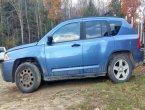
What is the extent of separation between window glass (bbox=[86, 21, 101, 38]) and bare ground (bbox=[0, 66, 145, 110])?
1.30 meters

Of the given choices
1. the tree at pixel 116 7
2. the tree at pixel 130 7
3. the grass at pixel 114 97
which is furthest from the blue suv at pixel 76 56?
the tree at pixel 116 7

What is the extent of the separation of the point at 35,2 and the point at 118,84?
193 ft

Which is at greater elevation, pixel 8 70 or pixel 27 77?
pixel 8 70

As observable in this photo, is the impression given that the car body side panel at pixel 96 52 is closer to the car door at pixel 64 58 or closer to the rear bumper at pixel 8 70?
the car door at pixel 64 58

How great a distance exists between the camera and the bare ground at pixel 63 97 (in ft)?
24.6

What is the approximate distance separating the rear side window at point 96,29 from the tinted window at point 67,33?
275 millimetres

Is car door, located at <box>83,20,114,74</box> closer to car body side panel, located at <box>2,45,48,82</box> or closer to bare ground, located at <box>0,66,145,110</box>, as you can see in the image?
bare ground, located at <box>0,66,145,110</box>

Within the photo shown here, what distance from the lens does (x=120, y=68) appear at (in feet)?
31.2

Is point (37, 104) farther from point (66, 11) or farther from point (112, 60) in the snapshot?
point (66, 11)

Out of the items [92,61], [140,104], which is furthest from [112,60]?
[140,104]

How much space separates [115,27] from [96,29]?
1.71 feet

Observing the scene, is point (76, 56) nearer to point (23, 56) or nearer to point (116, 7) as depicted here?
point (23, 56)

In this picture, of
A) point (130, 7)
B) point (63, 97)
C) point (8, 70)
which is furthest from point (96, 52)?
point (130, 7)

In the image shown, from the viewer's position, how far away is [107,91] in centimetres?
830
